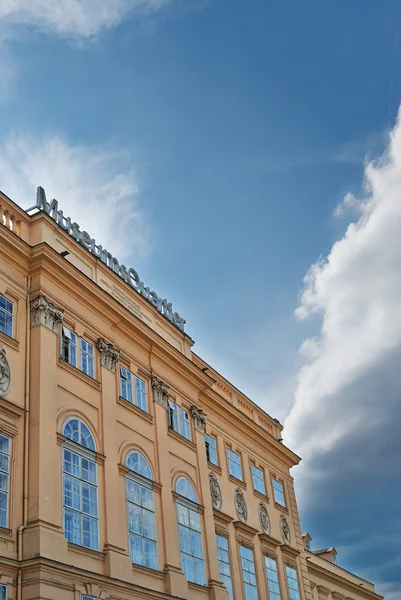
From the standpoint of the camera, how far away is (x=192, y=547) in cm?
2814

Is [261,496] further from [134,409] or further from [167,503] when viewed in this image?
[134,409]

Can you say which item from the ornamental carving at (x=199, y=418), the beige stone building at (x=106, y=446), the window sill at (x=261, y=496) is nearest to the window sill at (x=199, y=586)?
the beige stone building at (x=106, y=446)

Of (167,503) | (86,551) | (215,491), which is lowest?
(86,551)

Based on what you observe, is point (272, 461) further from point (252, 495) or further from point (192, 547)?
point (192, 547)

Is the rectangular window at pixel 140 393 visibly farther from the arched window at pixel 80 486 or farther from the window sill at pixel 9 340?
the window sill at pixel 9 340

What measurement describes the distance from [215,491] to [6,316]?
13.8 meters

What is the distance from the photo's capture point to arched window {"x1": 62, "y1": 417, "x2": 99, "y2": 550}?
72.9 ft

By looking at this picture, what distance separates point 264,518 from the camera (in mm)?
36500

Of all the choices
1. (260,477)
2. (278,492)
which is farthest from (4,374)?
(278,492)

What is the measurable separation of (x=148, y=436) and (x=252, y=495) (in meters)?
10.4

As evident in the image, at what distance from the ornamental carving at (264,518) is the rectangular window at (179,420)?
7.56m

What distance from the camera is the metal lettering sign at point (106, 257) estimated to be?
1047 inches

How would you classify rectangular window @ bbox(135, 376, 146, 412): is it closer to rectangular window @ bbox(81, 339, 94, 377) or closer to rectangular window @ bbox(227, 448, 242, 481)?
rectangular window @ bbox(81, 339, 94, 377)

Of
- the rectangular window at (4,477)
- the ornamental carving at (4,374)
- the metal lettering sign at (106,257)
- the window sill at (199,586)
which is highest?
the metal lettering sign at (106,257)
